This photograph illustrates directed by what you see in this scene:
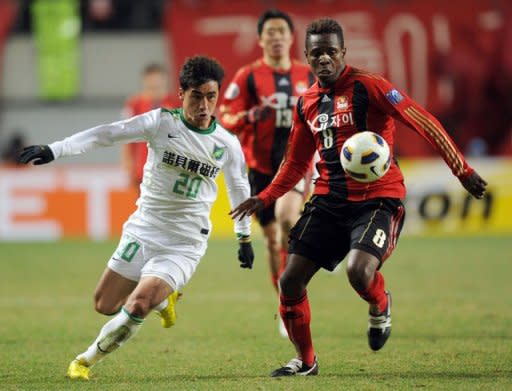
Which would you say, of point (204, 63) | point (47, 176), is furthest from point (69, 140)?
point (47, 176)

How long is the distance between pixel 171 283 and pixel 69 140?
3.65ft

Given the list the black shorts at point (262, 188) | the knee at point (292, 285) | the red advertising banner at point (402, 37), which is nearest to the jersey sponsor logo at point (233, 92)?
the black shorts at point (262, 188)

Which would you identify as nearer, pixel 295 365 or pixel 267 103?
pixel 295 365

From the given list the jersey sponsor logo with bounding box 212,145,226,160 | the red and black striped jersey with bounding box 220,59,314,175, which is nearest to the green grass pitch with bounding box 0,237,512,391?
the jersey sponsor logo with bounding box 212,145,226,160

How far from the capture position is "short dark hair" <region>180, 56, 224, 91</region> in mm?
6910

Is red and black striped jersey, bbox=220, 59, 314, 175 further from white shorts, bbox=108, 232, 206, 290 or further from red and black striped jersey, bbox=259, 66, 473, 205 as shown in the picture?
white shorts, bbox=108, 232, 206, 290

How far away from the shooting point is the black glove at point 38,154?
6379 mm

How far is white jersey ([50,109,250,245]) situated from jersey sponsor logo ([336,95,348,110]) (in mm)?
765

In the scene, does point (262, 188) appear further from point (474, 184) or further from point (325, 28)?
point (474, 184)

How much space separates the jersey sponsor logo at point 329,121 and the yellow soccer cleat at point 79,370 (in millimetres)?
2104

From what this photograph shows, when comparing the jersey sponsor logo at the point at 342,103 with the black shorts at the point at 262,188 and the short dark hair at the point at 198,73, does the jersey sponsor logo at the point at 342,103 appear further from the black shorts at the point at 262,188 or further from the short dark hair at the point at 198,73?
the black shorts at the point at 262,188

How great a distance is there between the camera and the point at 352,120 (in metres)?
6.95

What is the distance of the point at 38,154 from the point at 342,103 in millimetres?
1956

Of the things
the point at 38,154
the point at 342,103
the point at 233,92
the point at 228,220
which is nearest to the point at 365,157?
the point at 342,103
